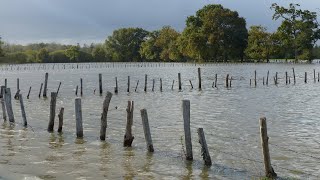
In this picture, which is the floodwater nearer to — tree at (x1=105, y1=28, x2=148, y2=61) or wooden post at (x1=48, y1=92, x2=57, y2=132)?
wooden post at (x1=48, y1=92, x2=57, y2=132)

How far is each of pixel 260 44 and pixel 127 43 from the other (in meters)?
62.1

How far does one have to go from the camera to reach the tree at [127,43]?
154 meters

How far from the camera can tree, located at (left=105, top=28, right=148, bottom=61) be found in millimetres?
154250

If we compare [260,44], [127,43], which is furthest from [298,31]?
[127,43]

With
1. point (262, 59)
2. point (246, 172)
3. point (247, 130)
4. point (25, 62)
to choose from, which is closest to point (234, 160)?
point (246, 172)

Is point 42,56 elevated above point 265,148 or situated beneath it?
elevated above

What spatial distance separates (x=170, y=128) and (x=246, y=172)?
715cm

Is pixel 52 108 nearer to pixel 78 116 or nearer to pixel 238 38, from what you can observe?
pixel 78 116

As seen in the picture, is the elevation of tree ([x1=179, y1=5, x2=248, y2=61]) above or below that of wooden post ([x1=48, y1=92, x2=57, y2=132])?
above

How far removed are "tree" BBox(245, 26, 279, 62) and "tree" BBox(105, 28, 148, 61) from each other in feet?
185

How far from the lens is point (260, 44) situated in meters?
104

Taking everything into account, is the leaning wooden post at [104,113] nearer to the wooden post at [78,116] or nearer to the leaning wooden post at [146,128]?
the wooden post at [78,116]

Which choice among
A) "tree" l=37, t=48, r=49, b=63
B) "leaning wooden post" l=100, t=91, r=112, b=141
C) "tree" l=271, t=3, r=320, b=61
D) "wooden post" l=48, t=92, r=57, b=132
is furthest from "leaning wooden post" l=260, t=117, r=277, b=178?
"tree" l=37, t=48, r=49, b=63

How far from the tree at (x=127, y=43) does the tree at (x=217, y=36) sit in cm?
4346
